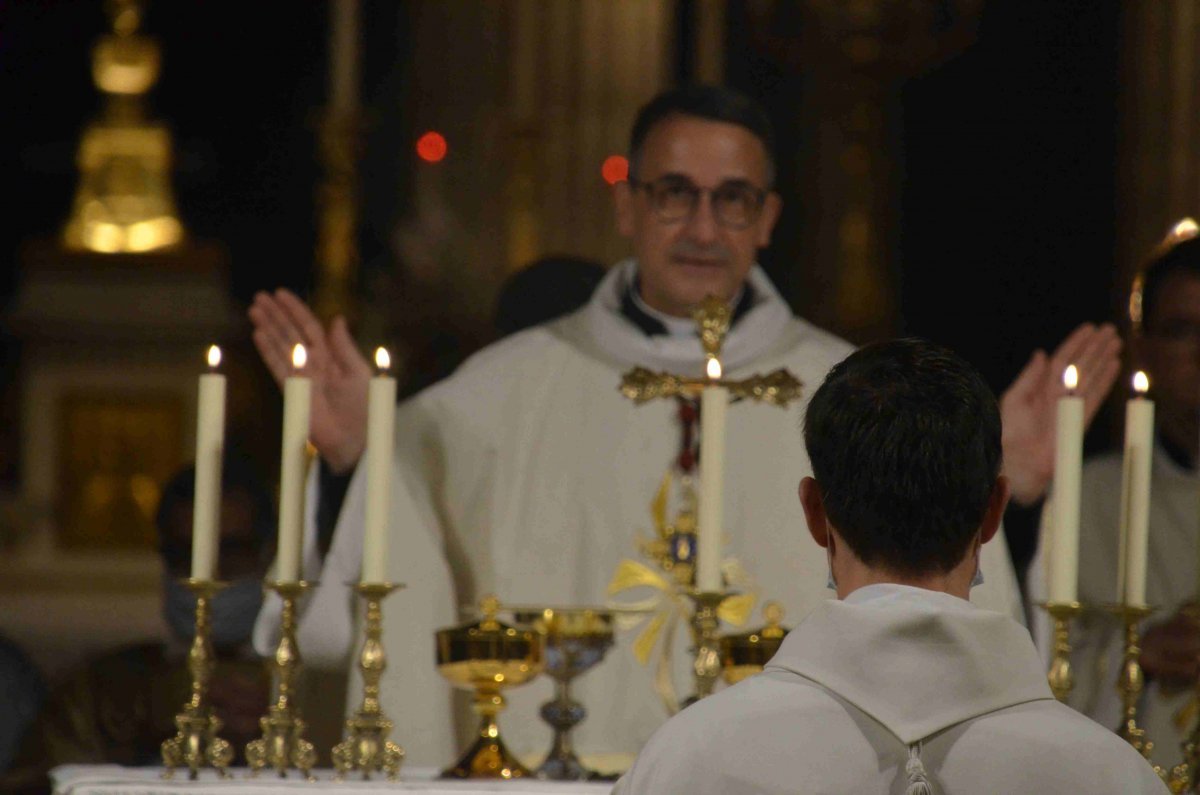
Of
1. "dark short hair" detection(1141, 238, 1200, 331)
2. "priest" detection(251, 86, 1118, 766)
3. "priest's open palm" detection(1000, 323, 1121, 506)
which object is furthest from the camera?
"dark short hair" detection(1141, 238, 1200, 331)

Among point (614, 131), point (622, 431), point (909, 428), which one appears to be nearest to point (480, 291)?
point (614, 131)

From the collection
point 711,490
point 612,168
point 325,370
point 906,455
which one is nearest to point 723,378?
point 711,490

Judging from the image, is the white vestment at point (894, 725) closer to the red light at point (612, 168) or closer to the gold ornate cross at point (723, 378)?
the gold ornate cross at point (723, 378)

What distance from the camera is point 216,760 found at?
2.60 metres

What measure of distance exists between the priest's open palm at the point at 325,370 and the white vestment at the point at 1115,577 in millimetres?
1376

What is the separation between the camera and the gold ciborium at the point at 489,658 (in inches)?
101

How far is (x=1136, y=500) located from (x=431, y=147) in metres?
3.17

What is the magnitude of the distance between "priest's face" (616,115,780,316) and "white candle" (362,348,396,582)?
3.25 feet

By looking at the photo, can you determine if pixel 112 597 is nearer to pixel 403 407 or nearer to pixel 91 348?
pixel 91 348

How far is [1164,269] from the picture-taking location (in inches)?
154

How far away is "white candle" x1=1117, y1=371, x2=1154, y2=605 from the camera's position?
257 centimetres

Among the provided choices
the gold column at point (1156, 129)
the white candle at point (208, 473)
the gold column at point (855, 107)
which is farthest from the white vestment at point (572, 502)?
the gold column at point (1156, 129)

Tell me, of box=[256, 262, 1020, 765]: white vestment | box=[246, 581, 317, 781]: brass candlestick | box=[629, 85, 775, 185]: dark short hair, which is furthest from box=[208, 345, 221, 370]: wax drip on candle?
box=[629, 85, 775, 185]: dark short hair

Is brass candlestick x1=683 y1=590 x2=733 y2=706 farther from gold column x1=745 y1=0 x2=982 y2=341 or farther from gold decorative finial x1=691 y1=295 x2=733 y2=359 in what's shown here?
gold column x1=745 y1=0 x2=982 y2=341
